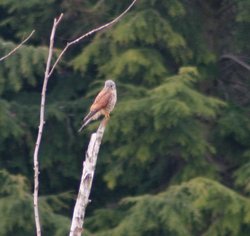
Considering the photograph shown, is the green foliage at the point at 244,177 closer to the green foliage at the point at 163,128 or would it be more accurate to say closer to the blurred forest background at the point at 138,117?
the blurred forest background at the point at 138,117

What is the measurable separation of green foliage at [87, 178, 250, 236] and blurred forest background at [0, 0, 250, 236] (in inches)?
0.4

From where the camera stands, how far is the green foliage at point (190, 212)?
8.34 metres

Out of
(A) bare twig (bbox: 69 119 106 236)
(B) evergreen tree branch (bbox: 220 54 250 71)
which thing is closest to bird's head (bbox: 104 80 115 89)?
(A) bare twig (bbox: 69 119 106 236)

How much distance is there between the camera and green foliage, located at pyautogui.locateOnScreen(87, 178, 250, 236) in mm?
8336

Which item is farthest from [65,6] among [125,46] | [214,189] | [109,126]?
[214,189]

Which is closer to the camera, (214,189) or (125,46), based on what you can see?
(214,189)

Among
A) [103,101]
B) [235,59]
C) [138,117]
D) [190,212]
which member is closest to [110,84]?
[103,101]

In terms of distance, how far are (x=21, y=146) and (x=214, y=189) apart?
1.97 meters

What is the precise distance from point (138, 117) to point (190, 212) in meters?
0.91

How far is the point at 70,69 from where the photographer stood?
10039 mm

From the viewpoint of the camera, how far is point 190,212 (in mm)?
8336

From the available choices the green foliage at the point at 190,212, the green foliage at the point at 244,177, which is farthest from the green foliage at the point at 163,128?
the green foliage at the point at 190,212

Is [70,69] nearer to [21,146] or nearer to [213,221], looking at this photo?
[21,146]

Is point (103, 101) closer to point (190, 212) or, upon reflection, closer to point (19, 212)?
point (190, 212)
